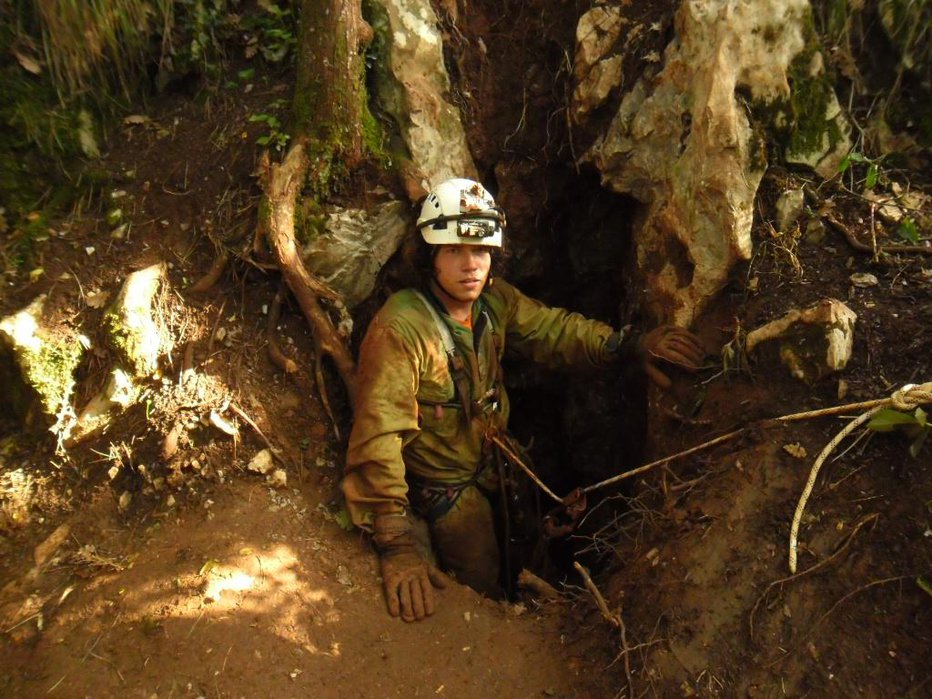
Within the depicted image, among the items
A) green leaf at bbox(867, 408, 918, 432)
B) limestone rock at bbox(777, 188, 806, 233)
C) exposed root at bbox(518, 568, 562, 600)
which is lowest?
exposed root at bbox(518, 568, 562, 600)

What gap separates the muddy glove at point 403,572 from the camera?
10.9 ft

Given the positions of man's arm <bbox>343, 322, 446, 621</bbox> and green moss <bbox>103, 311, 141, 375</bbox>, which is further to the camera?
green moss <bbox>103, 311, 141, 375</bbox>

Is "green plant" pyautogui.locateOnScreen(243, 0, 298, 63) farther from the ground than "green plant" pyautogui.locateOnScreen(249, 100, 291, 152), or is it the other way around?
"green plant" pyautogui.locateOnScreen(243, 0, 298, 63)

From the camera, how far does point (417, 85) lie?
4.54m

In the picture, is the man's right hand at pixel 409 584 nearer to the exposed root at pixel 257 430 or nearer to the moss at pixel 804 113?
the exposed root at pixel 257 430

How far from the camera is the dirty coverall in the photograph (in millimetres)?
3555

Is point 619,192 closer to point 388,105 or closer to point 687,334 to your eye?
point 687,334

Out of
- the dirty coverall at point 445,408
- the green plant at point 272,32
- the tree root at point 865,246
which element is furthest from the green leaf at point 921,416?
the green plant at point 272,32

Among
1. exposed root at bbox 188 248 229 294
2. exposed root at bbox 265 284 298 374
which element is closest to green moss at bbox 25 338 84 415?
exposed root at bbox 188 248 229 294

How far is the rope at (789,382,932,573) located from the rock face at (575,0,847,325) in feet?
3.87

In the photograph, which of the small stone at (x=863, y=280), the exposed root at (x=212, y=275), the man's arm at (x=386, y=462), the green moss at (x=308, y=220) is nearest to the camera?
the small stone at (x=863, y=280)

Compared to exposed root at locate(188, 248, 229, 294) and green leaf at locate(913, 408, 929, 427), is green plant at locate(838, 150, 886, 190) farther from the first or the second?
exposed root at locate(188, 248, 229, 294)

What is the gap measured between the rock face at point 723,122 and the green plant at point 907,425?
124 centimetres

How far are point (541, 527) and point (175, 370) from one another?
2.63 metres
